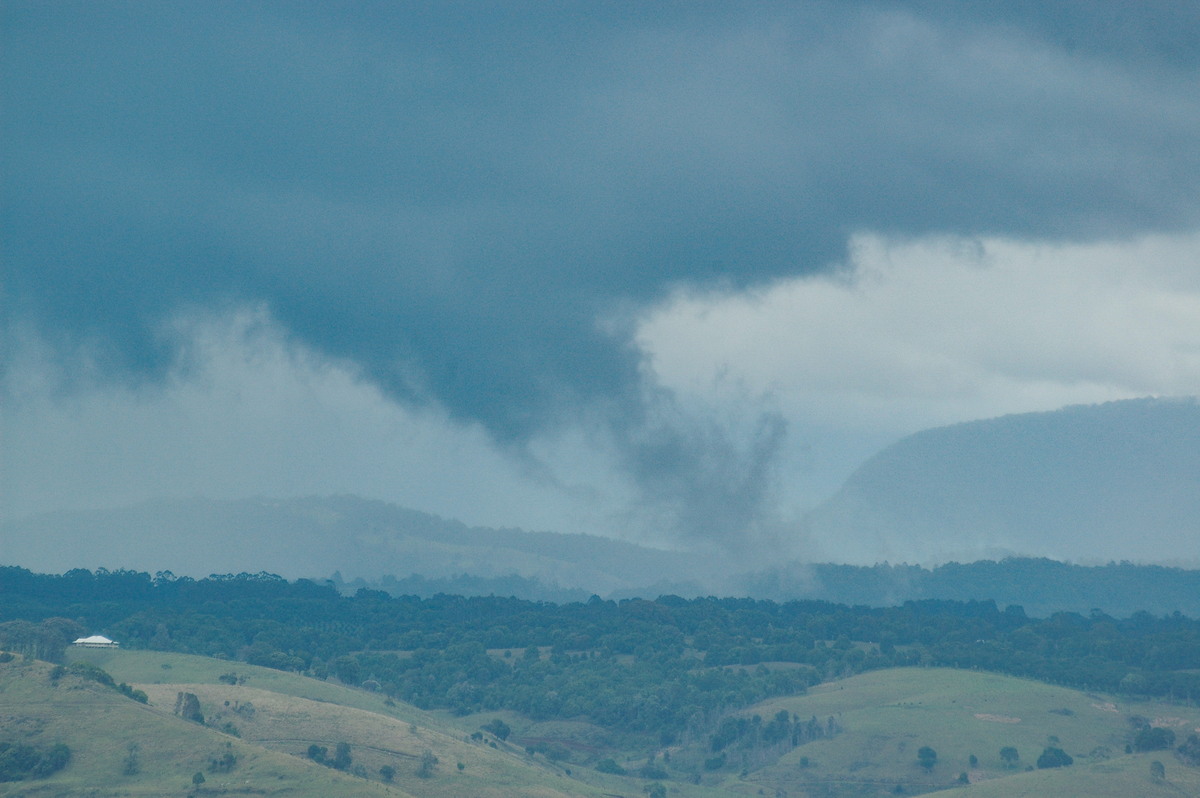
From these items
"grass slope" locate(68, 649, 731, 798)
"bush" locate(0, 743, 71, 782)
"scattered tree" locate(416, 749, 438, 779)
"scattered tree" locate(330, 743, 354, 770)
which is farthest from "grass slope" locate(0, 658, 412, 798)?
"scattered tree" locate(416, 749, 438, 779)

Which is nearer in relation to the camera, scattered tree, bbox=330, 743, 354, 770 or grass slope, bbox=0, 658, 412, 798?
grass slope, bbox=0, 658, 412, 798

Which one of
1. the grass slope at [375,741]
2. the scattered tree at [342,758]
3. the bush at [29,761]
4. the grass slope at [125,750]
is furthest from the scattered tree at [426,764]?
the bush at [29,761]

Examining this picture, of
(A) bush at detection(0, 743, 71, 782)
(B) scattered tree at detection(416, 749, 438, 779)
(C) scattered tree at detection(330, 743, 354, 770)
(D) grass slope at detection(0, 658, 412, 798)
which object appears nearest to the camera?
(D) grass slope at detection(0, 658, 412, 798)

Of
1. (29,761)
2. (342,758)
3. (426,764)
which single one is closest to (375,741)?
(426,764)

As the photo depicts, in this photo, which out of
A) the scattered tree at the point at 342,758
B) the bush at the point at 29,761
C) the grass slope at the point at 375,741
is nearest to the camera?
the bush at the point at 29,761

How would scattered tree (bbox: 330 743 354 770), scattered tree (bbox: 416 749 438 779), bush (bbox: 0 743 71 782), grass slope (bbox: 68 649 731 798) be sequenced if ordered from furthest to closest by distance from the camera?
scattered tree (bbox: 416 749 438 779), grass slope (bbox: 68 649 731 798), scattered tree (bbox: 330 743 354 770), bush (bbox: 0 743 71 782)

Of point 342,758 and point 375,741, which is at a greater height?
point 375,741

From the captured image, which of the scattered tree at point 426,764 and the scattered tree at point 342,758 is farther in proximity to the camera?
the scattered tree at point 426,764

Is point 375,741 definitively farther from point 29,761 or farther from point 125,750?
point 29,761

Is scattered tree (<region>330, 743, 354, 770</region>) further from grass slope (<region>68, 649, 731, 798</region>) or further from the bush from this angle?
the bush

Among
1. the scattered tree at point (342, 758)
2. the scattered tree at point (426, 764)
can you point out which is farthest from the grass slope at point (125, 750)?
the scattered tree at point (426, 764)

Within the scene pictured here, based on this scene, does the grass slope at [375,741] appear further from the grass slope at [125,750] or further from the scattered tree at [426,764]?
the grass slope at [125,750]

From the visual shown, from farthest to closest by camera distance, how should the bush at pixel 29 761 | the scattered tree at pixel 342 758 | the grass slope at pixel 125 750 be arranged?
1. the scattered tree at pixel 342 758
2. the bush at pixel 29 761
3. the grass slope at pixel 125 750

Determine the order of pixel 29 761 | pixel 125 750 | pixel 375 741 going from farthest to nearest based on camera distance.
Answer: pixel 375 741 → pixel 125 750 → pixel 29 761
